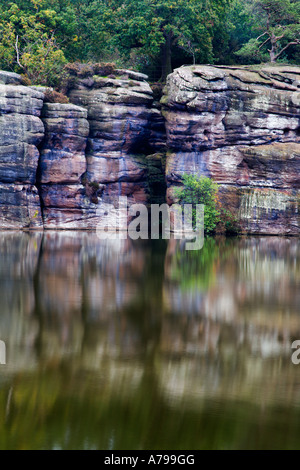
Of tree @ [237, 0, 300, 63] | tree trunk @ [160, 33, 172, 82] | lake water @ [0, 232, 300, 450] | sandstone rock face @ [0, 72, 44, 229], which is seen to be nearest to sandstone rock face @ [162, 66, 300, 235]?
tree @ [237, 0, 300, 63]

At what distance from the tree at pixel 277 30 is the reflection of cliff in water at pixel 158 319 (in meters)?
23.3

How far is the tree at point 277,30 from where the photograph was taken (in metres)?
39.1

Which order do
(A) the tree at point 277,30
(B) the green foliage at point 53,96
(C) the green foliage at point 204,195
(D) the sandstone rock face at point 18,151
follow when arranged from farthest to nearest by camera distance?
(A) the tree at point 277,30
(B) the green foliage at point 53,96
(C) the green foliage at point 204,195
(D) the sandstone rock face at point 18,151

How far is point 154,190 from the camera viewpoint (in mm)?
39406

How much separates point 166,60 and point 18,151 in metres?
14.6

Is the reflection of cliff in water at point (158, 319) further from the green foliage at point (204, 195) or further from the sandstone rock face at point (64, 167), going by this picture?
the sandstone rock face at point (64, 167)

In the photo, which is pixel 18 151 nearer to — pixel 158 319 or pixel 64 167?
pixel 64 167

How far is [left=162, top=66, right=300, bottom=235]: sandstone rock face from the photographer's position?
114 ft

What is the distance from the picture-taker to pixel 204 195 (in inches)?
1359

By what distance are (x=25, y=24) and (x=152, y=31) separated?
9.53 m

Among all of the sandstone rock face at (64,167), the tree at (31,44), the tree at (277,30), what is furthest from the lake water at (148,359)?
the tree at (277,30)

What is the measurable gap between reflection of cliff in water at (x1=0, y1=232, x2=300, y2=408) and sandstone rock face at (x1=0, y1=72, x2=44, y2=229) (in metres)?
12.7

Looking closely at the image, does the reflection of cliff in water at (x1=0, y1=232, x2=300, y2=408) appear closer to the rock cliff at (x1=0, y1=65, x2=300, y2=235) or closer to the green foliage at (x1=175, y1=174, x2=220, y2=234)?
the green foliage at (x1=175, y1=174, x2=220, y2=234)

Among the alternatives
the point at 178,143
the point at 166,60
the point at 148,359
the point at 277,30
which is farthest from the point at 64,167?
the point at 148,359
